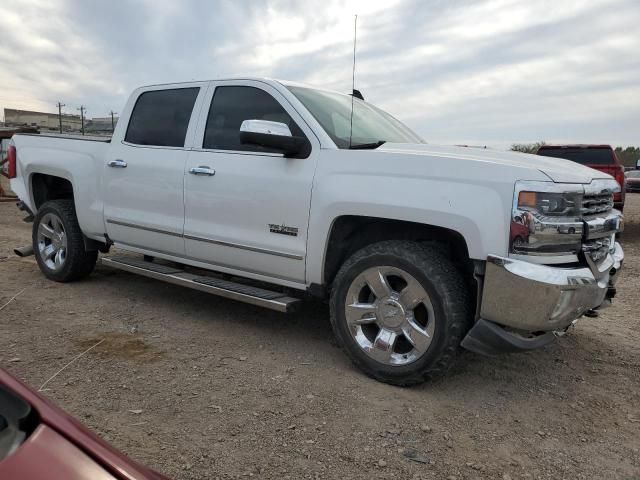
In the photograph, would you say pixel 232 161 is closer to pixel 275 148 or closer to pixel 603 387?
pixel 275 148

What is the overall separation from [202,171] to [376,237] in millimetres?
1510

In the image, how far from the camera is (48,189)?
20.3 ft

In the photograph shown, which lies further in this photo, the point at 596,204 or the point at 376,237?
the point at 376,237

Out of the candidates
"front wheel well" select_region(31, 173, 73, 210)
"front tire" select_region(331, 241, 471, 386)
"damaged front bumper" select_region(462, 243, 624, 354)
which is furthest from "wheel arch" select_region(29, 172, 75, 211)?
"damaged front bumper" select_region(462, 243, 624, 354)

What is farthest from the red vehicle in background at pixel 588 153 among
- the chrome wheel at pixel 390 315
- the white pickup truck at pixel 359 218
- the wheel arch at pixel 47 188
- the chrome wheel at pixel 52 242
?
the chrome wheel at pixel 52 242

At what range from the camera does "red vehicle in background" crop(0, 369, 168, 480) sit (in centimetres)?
108

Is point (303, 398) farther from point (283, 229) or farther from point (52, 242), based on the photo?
point (52, 242)

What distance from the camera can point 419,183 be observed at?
3.35m

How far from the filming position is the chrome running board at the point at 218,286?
389 cm

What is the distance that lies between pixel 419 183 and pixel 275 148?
102cm

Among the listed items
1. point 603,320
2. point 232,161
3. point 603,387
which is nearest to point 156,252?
point 232,161

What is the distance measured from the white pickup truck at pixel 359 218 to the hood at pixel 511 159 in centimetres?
2

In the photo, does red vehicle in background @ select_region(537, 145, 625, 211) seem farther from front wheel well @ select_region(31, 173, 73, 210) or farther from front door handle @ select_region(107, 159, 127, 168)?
front wheel well @ select_region(31, 173, 73, 210)

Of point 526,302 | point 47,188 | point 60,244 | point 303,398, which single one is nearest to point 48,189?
point 47,188
